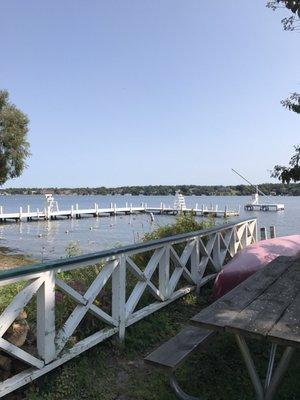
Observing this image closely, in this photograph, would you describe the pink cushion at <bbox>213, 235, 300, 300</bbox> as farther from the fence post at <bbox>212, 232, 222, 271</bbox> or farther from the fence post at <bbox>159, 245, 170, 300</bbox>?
the fence post at <bbox>159, 245, 170, 300</bbox>

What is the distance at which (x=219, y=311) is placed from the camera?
3123 mm

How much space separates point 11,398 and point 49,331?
579mm

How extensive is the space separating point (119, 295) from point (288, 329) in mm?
2137

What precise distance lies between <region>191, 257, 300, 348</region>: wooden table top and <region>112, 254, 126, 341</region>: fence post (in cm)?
132

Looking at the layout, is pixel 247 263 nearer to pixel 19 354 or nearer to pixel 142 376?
pixel 142 376

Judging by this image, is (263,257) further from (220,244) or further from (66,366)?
(66,366)

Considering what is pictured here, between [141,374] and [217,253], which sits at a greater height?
[217,253]

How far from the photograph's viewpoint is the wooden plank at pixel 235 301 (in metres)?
2.92

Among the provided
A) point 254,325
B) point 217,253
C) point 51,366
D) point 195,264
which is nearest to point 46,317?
point 51,366

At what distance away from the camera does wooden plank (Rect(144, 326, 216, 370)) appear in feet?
10.8

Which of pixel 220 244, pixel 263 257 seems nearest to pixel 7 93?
pixel 220 244

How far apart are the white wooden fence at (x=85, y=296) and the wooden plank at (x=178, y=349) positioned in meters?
0.84

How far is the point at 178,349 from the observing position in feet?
11.6

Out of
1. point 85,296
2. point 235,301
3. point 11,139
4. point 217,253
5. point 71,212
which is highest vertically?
point 11,139
